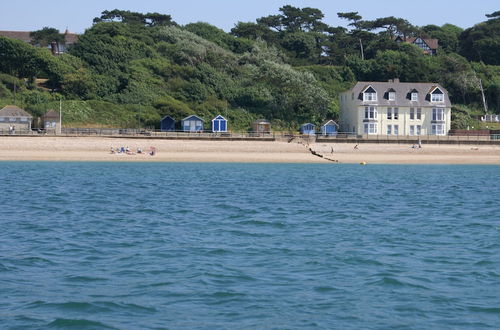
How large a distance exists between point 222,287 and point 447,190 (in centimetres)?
2334

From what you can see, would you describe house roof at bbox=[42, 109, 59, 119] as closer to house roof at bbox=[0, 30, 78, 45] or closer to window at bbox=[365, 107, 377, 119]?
window at bbox=[365, 107, 377, 119]

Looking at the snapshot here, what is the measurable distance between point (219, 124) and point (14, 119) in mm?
16951

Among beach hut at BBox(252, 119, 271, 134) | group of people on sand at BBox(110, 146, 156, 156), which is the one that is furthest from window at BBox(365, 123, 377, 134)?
group of people on sand at BBox(110, 146, 156, 156)

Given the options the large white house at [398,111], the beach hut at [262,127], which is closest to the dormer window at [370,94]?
the large white house at [398,111]

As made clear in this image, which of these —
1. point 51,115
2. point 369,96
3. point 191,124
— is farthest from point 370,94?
point 51,115

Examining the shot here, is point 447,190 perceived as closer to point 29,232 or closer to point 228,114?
point 29,232

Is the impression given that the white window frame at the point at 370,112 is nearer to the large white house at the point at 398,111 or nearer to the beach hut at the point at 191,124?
the large white house at the point at 398,111

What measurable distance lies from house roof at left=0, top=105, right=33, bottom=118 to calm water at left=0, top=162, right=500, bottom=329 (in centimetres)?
2921

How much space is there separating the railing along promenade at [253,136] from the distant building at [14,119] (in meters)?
0.97

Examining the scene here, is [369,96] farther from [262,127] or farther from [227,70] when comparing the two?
[227,70]

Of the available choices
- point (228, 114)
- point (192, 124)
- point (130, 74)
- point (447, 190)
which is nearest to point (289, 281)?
point (447, 190)

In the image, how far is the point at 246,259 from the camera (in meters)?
15.8

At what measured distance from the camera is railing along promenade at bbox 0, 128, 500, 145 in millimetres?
57906

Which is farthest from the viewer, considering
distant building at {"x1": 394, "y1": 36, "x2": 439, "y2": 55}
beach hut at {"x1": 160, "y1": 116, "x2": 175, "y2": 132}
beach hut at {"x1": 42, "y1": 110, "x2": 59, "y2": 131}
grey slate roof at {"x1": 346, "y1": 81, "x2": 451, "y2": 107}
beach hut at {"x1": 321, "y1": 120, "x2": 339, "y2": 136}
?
distant building at {"x1": 394, "y1": 36, "x2": 439, "y2": 55}
